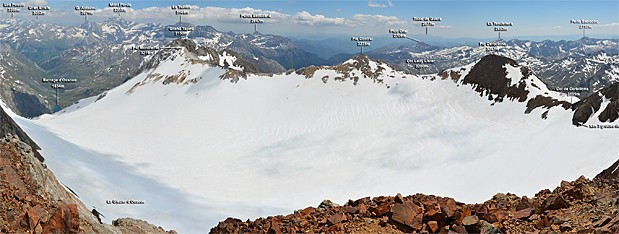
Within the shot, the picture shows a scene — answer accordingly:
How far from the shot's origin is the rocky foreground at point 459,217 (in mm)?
12781

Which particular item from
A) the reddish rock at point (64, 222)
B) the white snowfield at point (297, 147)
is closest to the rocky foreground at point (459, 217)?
the reddish rock at point (64, 222)

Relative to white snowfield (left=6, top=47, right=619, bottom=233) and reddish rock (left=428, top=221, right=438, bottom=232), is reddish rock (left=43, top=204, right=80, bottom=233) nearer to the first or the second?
reddish rock (left=428, top=221, right=438, bottom=232)

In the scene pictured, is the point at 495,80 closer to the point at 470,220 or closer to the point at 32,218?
the point at 470,220

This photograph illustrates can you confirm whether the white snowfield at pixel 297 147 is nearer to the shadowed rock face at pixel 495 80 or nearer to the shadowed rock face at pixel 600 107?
the shadowed rock face at pixel 600 107

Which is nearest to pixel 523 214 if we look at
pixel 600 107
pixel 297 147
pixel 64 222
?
pixel 64 222

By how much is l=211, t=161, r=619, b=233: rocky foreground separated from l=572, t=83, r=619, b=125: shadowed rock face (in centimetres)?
4835

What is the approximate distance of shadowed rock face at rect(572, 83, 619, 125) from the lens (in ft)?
183

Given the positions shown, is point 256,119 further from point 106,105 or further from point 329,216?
point 329,216

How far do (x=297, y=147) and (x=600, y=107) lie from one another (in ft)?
164

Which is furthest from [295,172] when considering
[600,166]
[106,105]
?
[106,105]

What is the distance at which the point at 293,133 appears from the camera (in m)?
89.8

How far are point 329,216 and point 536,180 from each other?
41106 millimetres

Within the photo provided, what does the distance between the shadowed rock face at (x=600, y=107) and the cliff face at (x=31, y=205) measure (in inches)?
2332

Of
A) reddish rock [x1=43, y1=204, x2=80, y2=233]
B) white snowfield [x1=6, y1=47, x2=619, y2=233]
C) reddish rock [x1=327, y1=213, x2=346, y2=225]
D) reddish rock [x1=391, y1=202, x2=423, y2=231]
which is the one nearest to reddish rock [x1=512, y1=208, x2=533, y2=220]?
reddish rock [x1=391, y1=202, x2=423, y2=231]
